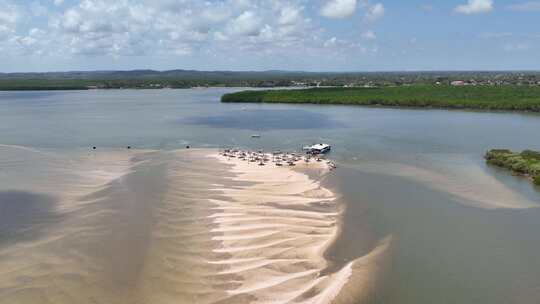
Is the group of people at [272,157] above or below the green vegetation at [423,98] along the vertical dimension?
below

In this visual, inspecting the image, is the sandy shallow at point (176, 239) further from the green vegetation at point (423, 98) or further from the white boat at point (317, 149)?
the green vegetation at point (423, 98)

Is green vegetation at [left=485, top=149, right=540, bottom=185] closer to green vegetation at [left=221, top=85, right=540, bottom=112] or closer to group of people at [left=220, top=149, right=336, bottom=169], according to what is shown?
group of people at [left=220, top=149, right=336, bottom=169]

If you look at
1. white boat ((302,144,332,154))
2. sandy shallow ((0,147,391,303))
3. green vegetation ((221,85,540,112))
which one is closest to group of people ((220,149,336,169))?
white boat ((302,144,332,154))

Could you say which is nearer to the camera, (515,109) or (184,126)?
(184,126)

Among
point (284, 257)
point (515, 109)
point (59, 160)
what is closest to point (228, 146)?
point (59, 160)

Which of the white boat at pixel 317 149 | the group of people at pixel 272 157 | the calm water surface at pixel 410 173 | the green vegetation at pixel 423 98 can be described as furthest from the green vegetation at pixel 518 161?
the green vegetation at pixel 423 98

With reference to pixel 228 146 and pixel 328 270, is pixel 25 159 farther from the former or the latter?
pixel 328 270
